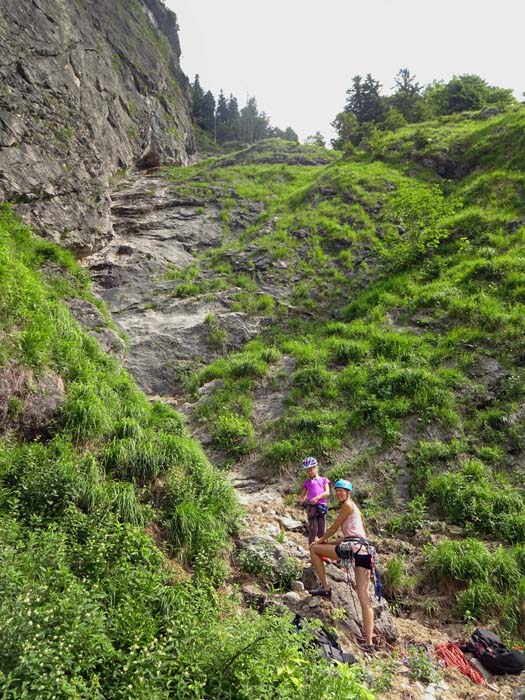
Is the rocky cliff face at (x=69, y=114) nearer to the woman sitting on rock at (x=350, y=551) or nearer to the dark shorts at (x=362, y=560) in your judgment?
the woman sitting on rock at (x=350, y=551)

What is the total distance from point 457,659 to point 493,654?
Result: 41 centimetres

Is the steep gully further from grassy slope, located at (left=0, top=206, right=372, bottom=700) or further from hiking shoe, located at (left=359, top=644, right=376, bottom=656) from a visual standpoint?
grassy slope, located at (left=0, top=206, right=372, bottom=700)

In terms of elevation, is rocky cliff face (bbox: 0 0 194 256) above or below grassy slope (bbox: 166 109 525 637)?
above

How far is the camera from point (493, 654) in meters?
4.63

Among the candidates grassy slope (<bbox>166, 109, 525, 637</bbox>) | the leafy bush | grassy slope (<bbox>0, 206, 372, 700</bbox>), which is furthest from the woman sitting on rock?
the leafy bush

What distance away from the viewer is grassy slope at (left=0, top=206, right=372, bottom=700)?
9.95 ft

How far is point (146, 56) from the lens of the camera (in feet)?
100

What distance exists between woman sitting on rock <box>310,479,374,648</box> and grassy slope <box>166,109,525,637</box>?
1.61 metres

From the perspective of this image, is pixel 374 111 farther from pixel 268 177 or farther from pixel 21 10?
pixel 21 10

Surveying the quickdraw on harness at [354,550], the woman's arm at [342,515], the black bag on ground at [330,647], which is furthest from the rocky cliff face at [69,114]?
the black bag on ground at [330,647]

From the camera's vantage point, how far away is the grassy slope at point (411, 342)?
23.3 ft

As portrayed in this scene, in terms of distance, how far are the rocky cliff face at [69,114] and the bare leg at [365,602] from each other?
12.3 m

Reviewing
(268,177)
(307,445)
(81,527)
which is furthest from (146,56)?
(81,527)

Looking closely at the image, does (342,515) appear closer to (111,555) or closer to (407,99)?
(111,555)
